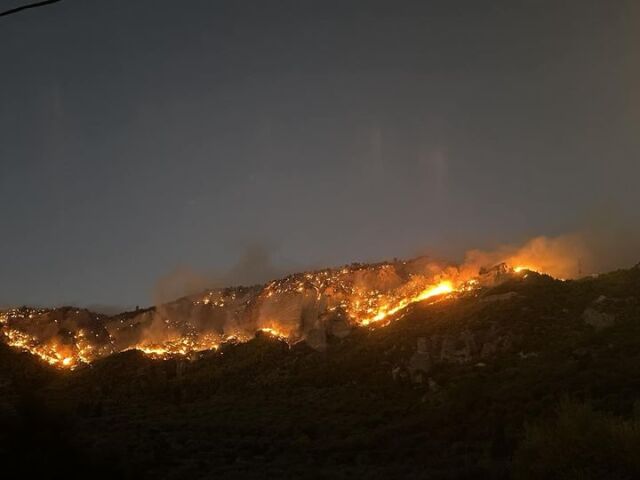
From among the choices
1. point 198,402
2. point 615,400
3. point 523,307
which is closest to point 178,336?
point 198,402

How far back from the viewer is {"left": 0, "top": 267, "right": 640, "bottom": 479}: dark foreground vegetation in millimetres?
16094

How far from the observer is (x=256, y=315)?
94.6 metres

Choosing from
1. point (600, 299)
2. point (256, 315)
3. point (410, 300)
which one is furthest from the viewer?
point (256, 315)

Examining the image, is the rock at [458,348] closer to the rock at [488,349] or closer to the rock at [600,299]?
the rock at [488,349]

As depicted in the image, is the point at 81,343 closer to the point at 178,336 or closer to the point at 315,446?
the point at 178,336

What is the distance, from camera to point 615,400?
25.5m

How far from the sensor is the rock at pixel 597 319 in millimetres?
52406

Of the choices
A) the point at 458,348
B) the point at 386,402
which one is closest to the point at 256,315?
the point at 458,348

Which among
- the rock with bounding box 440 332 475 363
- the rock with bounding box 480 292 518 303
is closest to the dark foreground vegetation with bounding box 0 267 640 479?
the rock with bounding box 440 332 475 363

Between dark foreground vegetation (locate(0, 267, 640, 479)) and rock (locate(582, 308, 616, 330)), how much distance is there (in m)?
0.23

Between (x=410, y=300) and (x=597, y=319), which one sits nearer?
(x=597, y=319)

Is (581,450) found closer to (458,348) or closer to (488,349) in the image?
(488,349)

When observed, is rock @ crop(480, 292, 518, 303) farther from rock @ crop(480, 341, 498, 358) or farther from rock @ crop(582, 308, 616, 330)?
rock @ crop(480, 341, 498, 358)

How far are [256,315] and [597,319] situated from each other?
54.2m
